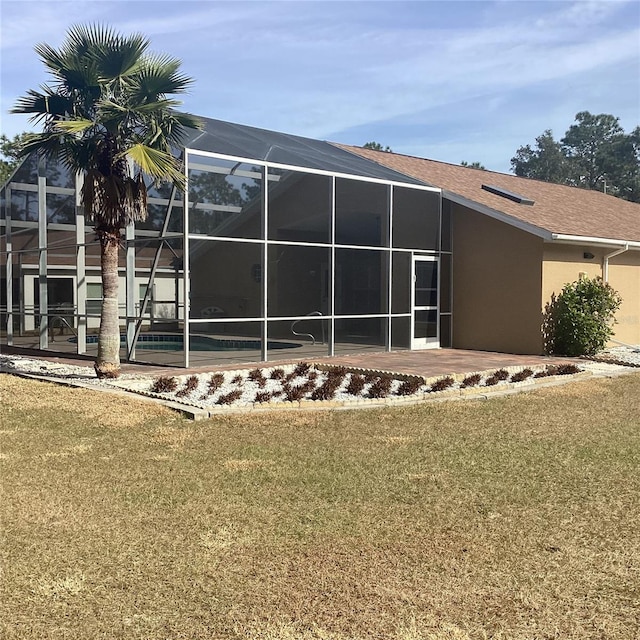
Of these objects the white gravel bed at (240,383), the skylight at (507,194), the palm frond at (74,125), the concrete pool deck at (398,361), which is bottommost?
the white gravel bed at (240,383)

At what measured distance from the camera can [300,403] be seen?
8141mm

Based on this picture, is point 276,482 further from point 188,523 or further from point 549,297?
point 549,297

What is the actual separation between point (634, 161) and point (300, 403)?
174 ft

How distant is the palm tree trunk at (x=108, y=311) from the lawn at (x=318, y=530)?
118 inches

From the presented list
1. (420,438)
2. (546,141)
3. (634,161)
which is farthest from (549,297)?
(546,141)

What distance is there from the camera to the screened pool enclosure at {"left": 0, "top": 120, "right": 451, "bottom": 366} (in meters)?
12.0

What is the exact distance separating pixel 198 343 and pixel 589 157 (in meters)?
56.1

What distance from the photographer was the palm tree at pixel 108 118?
9617 mm

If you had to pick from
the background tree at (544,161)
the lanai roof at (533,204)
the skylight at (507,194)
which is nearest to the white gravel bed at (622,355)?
the lanai roof at (533,204)

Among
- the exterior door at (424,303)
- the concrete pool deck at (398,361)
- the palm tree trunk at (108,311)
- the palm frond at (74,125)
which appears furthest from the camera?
the exterior door at (424,303)

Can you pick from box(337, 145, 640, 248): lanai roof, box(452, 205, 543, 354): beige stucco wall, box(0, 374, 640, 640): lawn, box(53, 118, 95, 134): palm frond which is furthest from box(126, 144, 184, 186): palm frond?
box(452, 205, 543, 354): beige stucco wall

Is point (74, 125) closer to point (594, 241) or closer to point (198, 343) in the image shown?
point (198, 343)

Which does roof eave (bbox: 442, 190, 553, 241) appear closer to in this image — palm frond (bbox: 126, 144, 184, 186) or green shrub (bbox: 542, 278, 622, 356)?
green shrub (bbox: 542, 278, 622, 356)

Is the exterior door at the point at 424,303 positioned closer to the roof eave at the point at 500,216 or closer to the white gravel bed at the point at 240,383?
the roof eave at the point at 500,216
